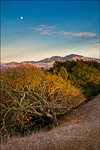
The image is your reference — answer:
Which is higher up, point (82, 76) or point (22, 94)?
point (82, 76)

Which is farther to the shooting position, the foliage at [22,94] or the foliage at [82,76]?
the foliage at [82,76]

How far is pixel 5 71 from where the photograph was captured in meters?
16.7

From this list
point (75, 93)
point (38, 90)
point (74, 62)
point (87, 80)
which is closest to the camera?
point (38, 90)

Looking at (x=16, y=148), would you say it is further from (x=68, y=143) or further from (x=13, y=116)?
(x=13, y=116)

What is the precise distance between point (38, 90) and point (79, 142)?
1243cm

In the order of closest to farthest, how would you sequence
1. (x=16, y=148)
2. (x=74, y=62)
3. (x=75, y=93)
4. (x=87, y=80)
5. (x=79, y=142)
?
(x=79, y=142) → (x=16, y=148) → (x=75, y=93) → (x=87, y=80) → (x=74, y=62)

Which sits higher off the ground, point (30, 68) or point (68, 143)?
point (30, 68)

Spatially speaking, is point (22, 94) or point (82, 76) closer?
point (22, 94)

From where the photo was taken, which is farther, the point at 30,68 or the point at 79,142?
the point at 30,68

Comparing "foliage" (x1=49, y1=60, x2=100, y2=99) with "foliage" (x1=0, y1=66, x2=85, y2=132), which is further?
"foliage" (x1=49, y1=60, x2=100, y2=99)

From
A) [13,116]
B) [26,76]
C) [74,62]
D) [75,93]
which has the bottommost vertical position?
[13,116]

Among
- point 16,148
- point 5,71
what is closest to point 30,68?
point 5,71

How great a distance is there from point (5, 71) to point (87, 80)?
808 inches

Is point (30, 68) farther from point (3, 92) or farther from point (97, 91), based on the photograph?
point (97, 91)
